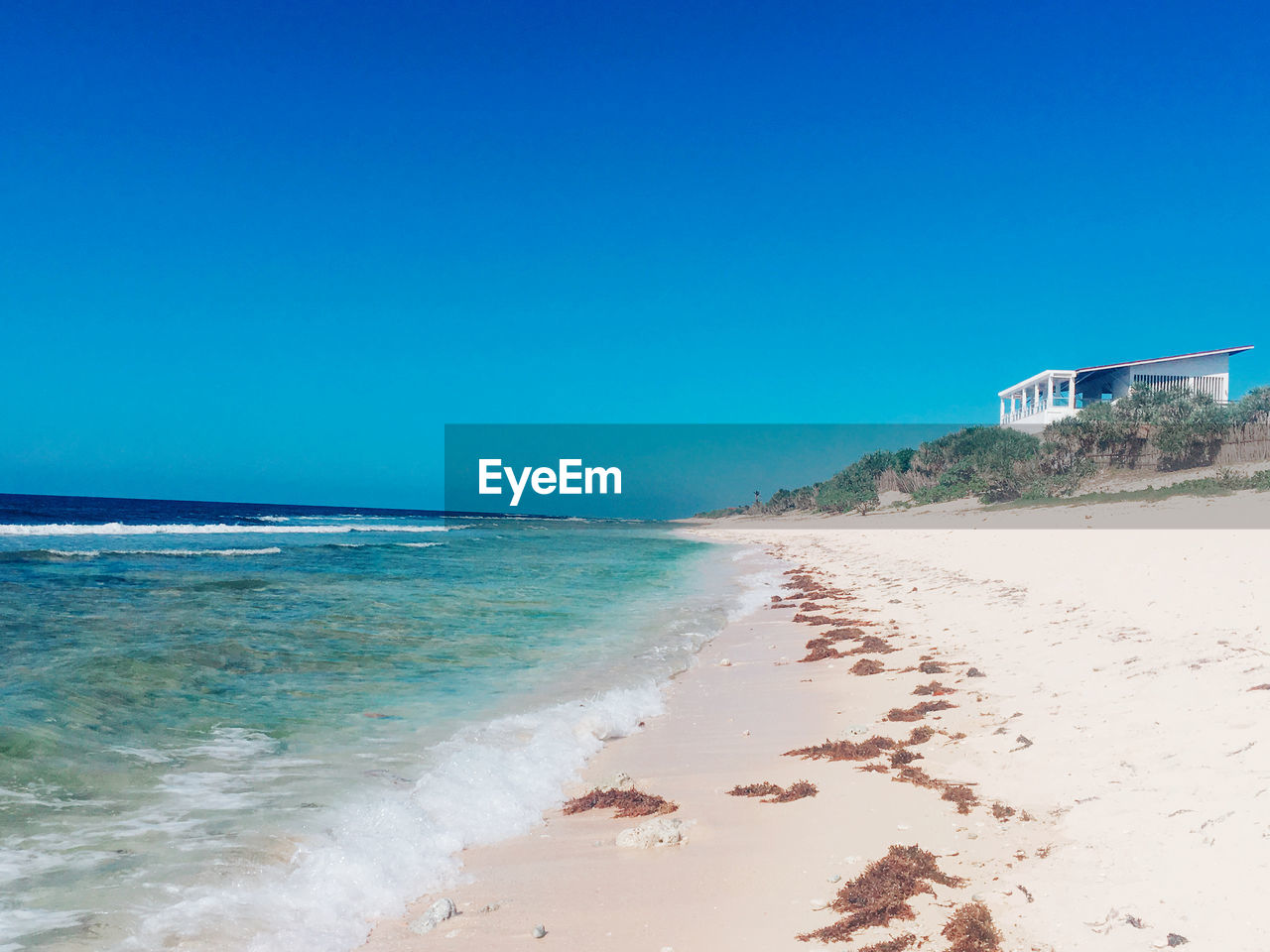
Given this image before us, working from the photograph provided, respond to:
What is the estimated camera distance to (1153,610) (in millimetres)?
7898

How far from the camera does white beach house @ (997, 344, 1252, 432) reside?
39656 millimetres

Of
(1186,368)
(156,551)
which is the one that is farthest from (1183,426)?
(156,551)

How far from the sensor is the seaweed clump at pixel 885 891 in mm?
3025

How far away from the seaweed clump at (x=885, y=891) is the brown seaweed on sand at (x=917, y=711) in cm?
247

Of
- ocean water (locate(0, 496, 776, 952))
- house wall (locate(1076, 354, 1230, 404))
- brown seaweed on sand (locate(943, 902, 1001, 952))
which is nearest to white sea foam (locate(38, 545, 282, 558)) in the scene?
ocean water (locate(0, 496, 776, 952))

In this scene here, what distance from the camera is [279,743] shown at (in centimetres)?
600

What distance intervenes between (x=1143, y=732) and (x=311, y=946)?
4769mm

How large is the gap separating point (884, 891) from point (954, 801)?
126 centimetres

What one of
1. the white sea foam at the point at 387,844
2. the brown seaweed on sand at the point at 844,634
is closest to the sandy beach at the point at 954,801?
the white sea foam at the point at 387,844

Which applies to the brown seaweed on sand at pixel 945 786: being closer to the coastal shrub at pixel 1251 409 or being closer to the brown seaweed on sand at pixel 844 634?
the brown seaweed on sand at pixel 844 634

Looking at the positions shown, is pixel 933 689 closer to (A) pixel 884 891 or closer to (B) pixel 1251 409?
(A) pixel 884 891

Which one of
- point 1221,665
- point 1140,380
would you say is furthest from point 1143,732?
point 1140,380

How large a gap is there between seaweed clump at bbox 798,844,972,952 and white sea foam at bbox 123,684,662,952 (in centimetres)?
196

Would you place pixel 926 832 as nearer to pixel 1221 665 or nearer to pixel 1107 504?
pixel 1221 665
